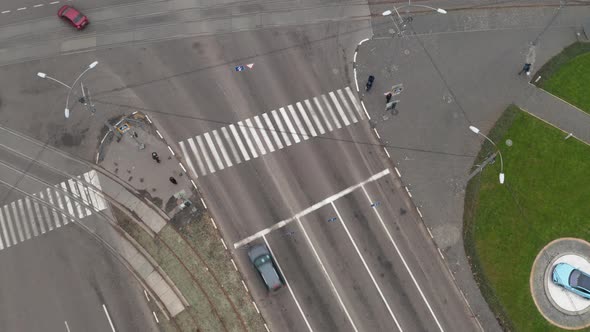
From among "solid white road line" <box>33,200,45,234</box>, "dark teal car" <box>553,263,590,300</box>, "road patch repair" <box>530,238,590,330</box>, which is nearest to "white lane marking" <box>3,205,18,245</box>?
"solid white road line" <box>33,200,45,234</box>

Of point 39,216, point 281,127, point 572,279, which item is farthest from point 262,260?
point 572,279

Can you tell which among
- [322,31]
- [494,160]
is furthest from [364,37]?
[494,160]

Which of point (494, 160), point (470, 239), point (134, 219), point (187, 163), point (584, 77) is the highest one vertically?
point (187, 163)

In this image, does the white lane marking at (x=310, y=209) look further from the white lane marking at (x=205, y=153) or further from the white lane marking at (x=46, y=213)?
the white lane marking at (x=46, y=213)

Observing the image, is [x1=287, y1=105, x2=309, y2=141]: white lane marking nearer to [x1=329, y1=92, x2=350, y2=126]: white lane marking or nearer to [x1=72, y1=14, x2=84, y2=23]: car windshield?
[x1=329, y1=92, x2=350, y2=126]: white lane marking

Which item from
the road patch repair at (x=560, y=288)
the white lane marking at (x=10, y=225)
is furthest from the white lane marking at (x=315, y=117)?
the white lane marking at (x=10, y=225)

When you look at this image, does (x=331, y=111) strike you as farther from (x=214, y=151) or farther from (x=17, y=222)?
(x=17, y=222)

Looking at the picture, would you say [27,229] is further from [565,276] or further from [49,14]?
[565,276]
